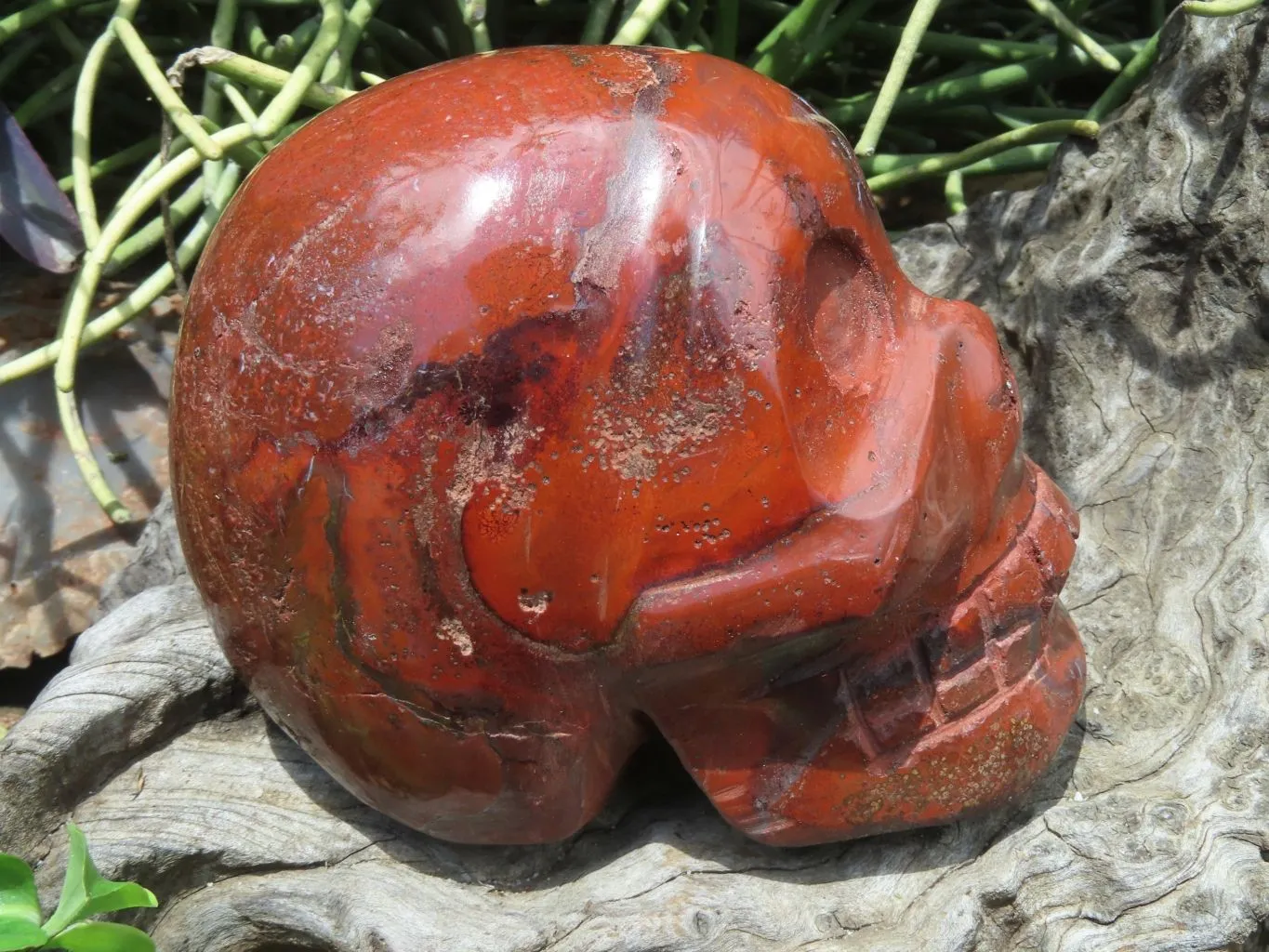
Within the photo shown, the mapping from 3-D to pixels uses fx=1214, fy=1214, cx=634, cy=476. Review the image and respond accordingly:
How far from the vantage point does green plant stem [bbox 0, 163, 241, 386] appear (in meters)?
1.95

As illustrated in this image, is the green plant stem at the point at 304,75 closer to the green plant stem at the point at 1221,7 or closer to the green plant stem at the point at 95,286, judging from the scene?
the green plant stem at the point at 95,286

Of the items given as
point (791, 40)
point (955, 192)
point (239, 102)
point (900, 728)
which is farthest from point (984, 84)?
point (900, 728)

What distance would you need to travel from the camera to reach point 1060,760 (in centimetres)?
156

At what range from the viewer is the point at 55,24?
7.36 feet

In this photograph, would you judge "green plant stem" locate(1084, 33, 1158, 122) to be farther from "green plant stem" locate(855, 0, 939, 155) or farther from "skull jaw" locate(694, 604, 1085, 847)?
"skull jaw" locate(694, 604, 1085, 847)

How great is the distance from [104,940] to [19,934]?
76mm

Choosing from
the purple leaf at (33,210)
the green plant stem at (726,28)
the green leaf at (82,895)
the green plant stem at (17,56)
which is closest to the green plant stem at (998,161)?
the green plant stem at (726,28)

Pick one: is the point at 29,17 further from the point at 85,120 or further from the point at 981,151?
the point at 981,151

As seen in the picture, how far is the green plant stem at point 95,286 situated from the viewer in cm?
175

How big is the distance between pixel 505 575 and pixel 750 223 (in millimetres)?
413

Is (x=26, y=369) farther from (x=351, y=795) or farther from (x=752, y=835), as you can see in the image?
(x=752, y=835)

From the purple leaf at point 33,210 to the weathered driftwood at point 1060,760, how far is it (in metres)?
0.62

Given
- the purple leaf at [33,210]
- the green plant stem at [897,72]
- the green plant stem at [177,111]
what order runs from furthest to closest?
the purple leaf at [33,210] < the green plant stem at [897,72] < the green plant stem at [177,111]

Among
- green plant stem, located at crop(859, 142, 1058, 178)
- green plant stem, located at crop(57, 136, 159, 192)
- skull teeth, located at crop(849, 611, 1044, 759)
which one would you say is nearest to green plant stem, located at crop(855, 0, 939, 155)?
green plant stem, located at crop(859, 142, 1058, 178)
